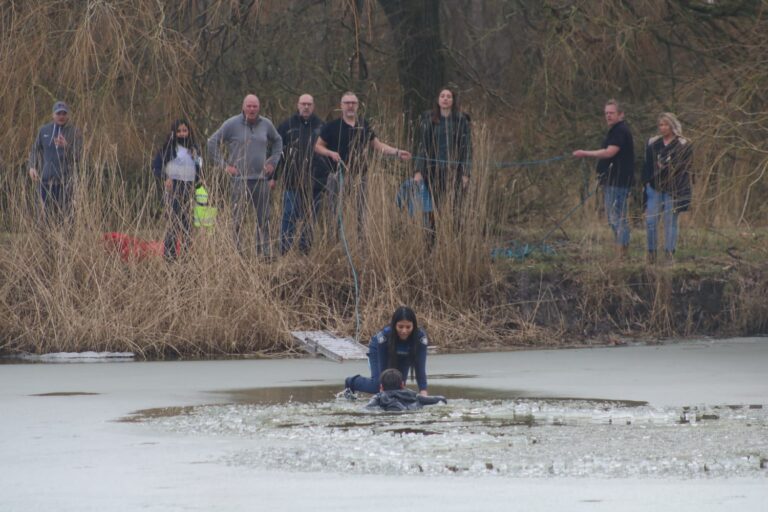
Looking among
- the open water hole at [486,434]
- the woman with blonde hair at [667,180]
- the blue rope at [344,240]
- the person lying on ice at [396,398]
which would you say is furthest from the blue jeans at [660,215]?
the person lying on ice at [396,398]

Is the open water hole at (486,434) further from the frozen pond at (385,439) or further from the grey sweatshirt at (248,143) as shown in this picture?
the grey sweatshirt at (248,143)

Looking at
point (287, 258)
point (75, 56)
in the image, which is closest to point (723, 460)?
point (287, 258)

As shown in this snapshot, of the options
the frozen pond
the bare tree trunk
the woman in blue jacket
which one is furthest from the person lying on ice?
the bare tree trunk

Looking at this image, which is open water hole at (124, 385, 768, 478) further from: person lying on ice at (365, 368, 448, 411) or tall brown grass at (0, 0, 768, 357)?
tall brown grass at (0, 0, 768, 357)

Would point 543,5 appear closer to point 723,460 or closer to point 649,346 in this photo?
point 649,346

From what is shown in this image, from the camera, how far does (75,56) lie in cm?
1600

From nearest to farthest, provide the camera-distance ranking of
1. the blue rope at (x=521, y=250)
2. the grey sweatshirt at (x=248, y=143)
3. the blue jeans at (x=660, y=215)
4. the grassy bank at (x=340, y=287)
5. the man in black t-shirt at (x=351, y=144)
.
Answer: the grassy bank at (x=340, y=287) < the man in black t-shirt at (x=351, y=144) < the grey sweatshirt at (x=248, y=143) < the blue jeans at (x=660, y=215) < the blue rope at (x=521, y=250)

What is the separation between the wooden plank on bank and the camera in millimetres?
13078

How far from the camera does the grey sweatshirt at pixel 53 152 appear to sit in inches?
588

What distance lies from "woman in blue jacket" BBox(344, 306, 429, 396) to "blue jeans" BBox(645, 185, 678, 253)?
508 centimetres

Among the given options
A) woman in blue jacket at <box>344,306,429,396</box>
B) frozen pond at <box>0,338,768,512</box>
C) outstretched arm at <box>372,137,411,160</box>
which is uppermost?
outstretched arm at <box>372,137,411,160</box>

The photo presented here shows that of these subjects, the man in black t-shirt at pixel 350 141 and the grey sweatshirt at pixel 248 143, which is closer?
the man in black t-shirt at pixel 350 141

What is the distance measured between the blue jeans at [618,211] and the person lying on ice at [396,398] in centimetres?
582

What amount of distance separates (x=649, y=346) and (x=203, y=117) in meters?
5.51
